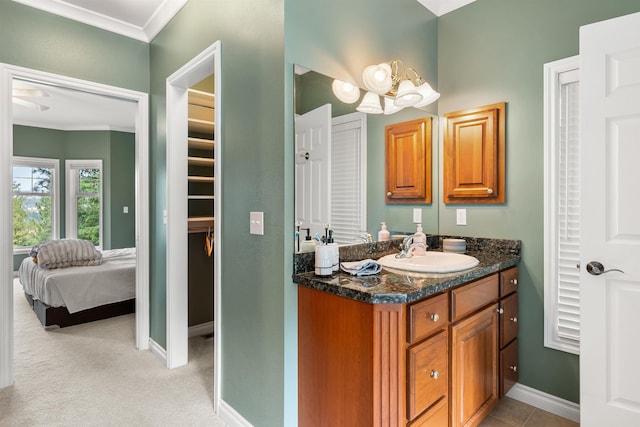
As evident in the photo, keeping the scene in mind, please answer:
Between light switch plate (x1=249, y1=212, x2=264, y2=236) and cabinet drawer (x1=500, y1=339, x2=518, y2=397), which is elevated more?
light switch plate (x1=249, y1=212, x2=264, y2=236)

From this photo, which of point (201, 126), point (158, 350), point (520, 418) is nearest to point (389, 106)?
point (201, 126)

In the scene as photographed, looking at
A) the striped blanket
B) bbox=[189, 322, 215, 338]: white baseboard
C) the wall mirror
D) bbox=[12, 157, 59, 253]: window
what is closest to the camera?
the wall mirror

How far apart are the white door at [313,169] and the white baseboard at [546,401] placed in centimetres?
170

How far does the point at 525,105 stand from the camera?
2.18 metres

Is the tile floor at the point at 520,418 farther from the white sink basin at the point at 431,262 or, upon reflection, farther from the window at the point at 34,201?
the window at the point at 34,201

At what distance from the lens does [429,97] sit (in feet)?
7.39

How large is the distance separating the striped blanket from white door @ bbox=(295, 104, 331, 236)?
3370mm

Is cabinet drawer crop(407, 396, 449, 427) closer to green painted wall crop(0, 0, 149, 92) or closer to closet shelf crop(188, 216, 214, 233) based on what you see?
closet shelf crop(188, 216, 214, 233)

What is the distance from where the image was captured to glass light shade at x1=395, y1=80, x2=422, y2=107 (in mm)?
2029

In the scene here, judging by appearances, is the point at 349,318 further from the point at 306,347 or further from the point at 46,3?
the point at 46,3

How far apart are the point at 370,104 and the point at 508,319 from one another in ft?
5.08

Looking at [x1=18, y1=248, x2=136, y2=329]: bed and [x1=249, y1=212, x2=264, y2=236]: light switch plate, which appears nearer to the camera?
[x1=249, y1=212, x2=264, y2=236]: light switch plate

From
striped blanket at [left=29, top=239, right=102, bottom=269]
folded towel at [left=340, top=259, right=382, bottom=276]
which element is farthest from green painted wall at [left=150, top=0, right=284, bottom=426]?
striped blanket at [left=29, top=239, right=102, bottom=269]

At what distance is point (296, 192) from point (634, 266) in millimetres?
1587
